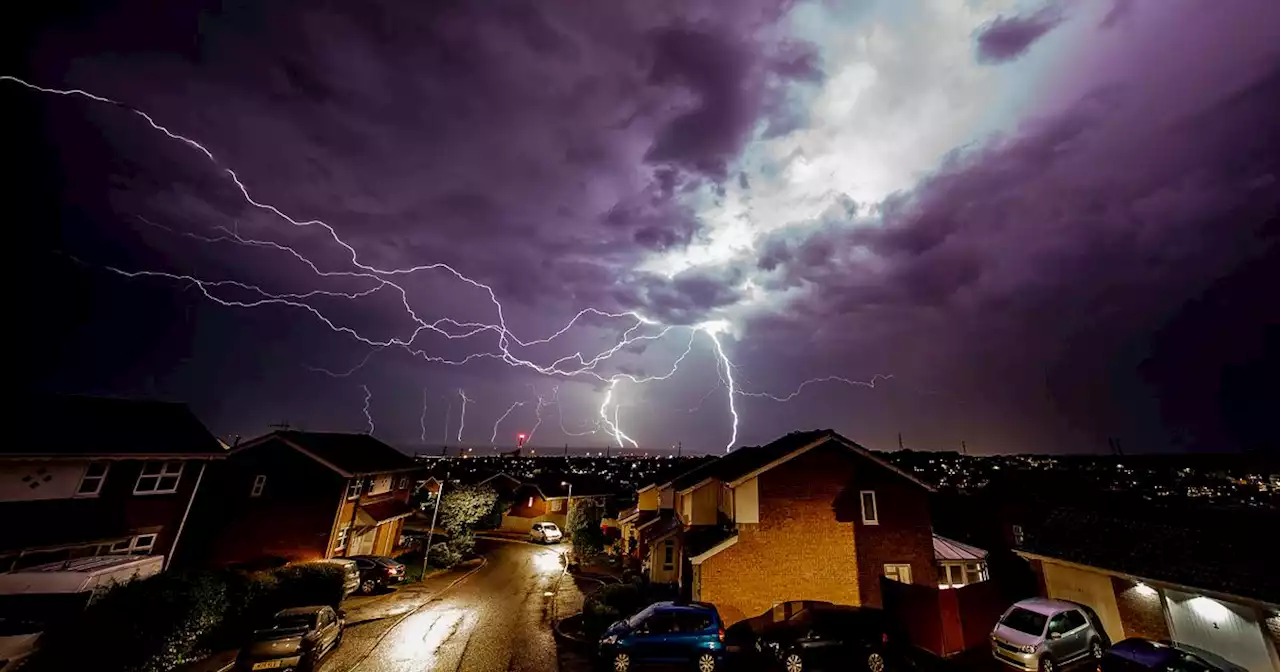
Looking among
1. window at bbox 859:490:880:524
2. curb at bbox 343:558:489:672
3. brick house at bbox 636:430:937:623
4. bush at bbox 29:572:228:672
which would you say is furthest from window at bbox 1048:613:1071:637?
bush at bbox 29:572:228:672

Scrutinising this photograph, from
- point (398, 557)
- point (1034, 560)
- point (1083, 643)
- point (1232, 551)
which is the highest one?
point (1232, 551)

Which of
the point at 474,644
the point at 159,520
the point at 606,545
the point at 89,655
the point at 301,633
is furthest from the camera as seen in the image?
the point at 606,545

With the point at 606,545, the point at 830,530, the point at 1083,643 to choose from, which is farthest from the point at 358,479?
the point at 1083,643

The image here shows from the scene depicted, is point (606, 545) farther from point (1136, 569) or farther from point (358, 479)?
point (1136, 569)

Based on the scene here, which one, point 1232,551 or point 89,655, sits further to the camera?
point 1232,551

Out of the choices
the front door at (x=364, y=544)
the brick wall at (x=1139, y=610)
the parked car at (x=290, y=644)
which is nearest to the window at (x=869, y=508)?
the brick wall at (x=1139, y=610)

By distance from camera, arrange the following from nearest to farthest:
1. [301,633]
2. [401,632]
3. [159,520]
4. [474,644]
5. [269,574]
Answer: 1. [301,633]
2. [474,644]
3. [401,632]
4. [269,574]
5. [159,520]
